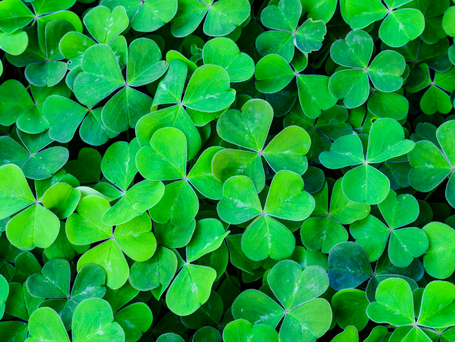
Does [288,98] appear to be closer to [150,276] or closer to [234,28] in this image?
[234,28]

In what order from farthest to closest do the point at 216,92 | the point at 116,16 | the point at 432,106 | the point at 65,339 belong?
the point at 432,106
the point at 116,16
the point at 216,92
the point at 65,339

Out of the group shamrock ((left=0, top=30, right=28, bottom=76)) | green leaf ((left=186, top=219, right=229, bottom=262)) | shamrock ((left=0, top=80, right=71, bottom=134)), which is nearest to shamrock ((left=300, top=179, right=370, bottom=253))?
green leaf ((left=186, top=219, right=229, bottom=262))

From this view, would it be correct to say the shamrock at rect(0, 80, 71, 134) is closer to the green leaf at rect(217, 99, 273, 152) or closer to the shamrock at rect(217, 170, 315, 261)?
the green leaf at rect(217, 99, 273, 152)

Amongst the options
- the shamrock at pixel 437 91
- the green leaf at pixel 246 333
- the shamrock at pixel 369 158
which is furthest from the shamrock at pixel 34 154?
the shamrock at pixel 437 91

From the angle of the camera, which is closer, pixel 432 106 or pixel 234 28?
pixel 234 28

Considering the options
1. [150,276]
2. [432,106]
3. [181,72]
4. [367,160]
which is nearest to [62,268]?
Result: [150,276]

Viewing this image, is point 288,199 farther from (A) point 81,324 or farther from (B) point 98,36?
(B) point 98,36
